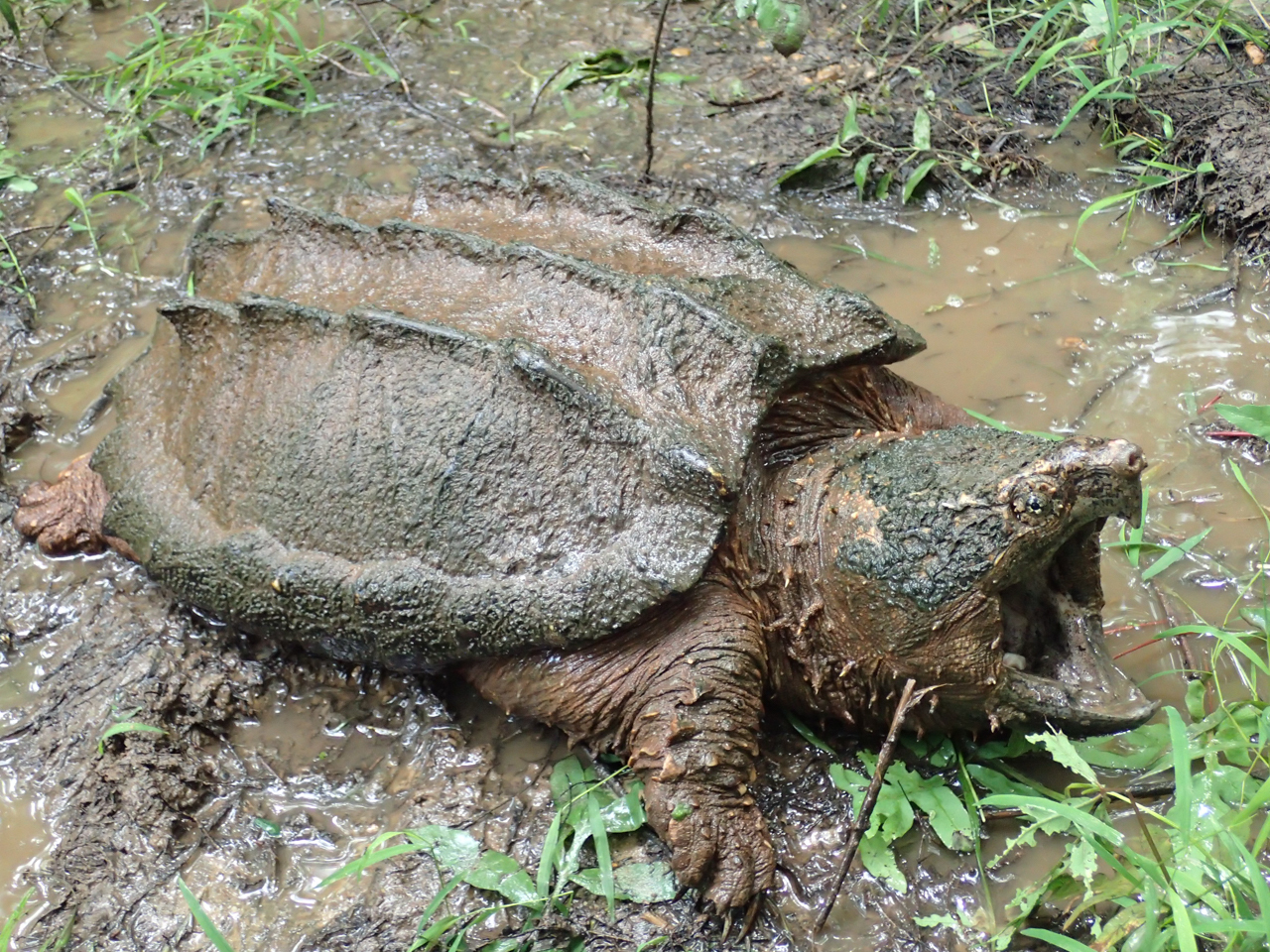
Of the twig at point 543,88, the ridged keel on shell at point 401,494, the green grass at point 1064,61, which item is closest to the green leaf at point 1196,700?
the ridged keel on shell at point 401,494

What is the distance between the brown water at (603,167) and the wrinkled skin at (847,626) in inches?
11.4

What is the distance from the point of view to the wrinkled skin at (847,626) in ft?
6.73

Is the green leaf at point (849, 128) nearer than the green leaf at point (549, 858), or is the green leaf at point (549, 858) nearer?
the green leaf at point (549, 858)

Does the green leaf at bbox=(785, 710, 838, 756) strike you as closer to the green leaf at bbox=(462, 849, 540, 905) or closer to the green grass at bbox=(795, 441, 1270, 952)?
the green grass at bbox=(795, 441, 1270, 952)

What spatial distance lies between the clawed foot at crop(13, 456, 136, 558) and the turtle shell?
0.72 feet

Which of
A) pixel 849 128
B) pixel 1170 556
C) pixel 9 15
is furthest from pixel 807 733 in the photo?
pixel 9 15

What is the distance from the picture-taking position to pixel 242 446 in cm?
257

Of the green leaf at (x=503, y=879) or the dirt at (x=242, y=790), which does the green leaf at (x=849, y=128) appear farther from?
the green leaf at (x=503, y=879)

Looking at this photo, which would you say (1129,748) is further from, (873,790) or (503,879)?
(503,879)

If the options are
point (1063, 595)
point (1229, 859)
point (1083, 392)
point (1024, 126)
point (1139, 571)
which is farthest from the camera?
point (1024, 126)

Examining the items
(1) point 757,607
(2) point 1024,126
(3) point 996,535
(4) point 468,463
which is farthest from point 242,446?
(2) point 1024,126

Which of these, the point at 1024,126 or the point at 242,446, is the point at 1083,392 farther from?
the point at 242,446

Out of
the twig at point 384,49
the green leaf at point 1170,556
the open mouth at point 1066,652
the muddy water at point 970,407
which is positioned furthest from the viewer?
the twig at point 384,49

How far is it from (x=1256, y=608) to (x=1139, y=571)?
29 centimetres
